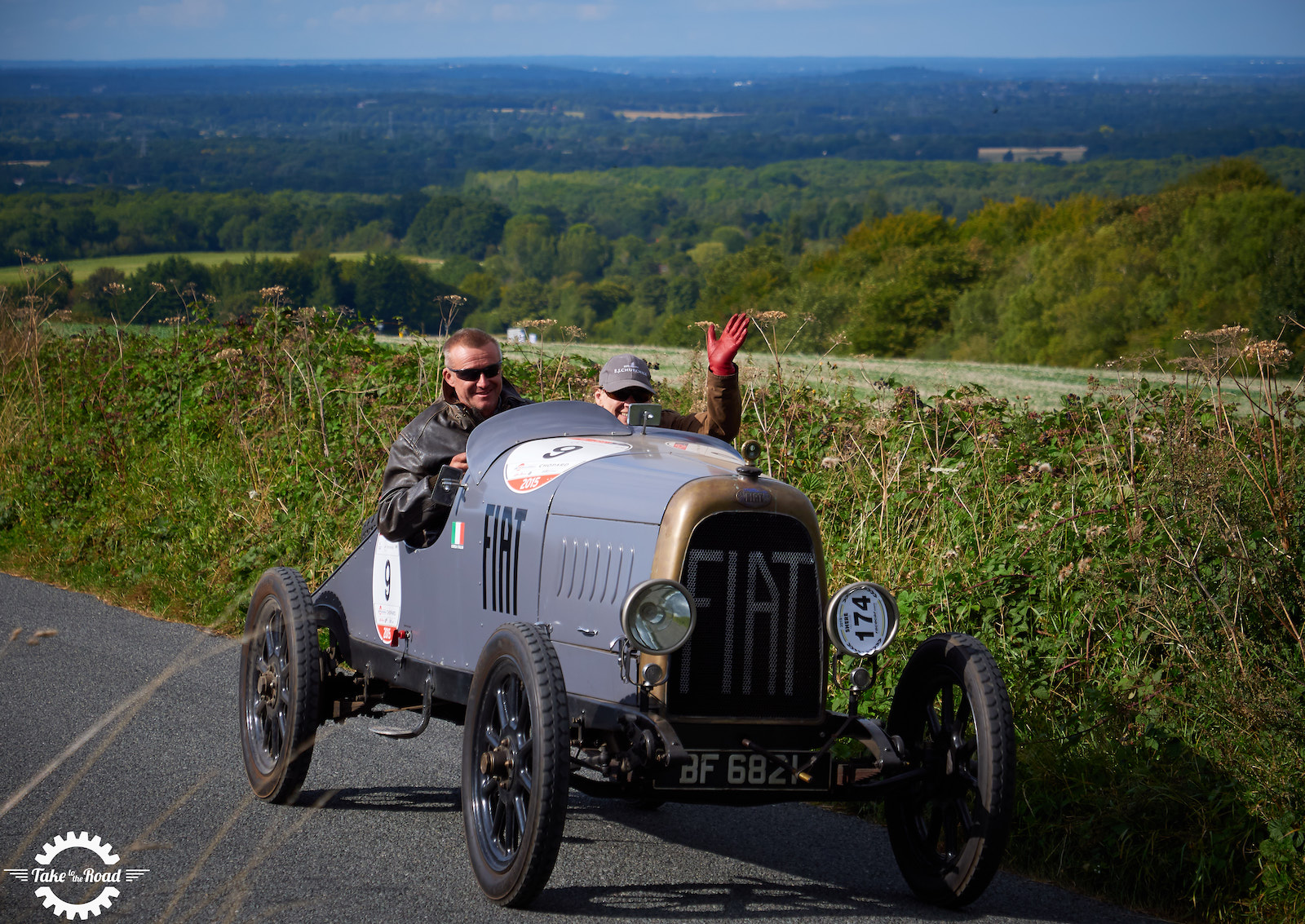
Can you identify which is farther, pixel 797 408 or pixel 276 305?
pixel 276 305

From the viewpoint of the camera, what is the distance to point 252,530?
28.8 ft

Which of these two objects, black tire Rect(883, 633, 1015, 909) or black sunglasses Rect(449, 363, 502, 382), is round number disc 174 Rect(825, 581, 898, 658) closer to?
black tire Rect(883, 633, 1015, 909)

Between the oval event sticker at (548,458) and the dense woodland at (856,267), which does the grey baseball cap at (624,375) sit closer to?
the oval event sticker at (548,458)

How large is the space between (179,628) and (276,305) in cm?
526

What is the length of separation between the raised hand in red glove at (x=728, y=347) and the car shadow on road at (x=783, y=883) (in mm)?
1880

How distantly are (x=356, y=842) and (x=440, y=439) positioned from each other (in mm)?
1560

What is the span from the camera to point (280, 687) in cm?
499

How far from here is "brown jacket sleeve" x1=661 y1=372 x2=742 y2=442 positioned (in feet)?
17.7

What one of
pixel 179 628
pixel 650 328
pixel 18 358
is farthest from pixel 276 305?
pixel 650 328

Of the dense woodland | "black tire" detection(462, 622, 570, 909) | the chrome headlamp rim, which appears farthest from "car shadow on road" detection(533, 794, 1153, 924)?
the dense woodland

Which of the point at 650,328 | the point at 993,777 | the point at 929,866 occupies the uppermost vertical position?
the point at 993,777

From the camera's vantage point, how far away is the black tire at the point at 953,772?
3.62 metres

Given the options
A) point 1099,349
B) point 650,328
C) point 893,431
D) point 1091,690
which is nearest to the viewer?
point 1091,690

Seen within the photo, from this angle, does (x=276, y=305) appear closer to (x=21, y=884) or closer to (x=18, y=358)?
(x=18, y=358)
